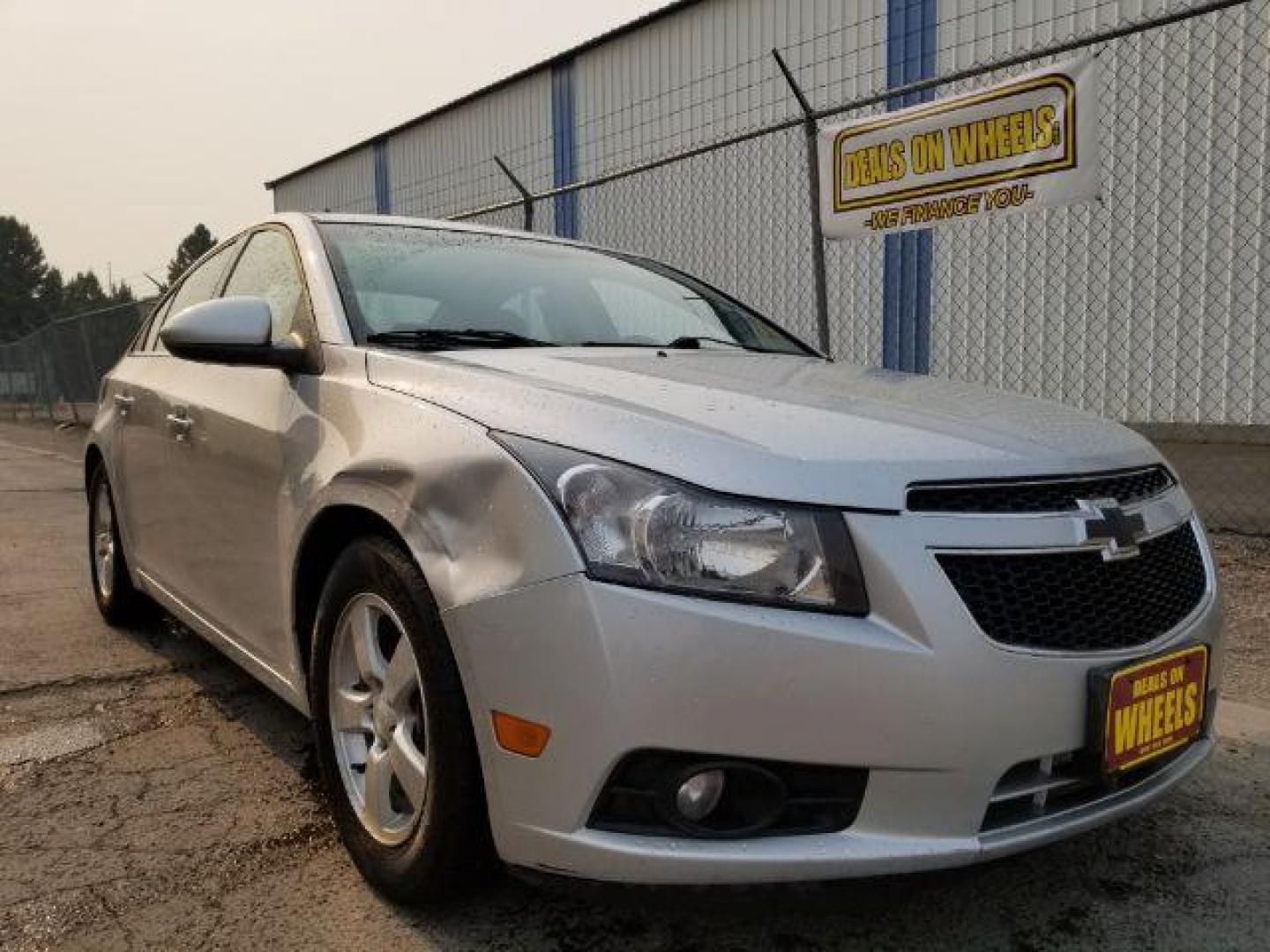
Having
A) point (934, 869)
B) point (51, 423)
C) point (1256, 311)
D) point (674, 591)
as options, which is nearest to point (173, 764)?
point (674, 591)

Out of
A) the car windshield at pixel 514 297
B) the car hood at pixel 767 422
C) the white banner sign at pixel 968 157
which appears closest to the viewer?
the car hood at pixel 767 422

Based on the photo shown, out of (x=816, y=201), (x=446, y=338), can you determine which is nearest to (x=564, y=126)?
(x=816, y=201)

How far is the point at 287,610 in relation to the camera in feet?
7.82

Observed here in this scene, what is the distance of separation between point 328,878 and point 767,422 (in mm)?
1320

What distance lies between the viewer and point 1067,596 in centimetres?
170

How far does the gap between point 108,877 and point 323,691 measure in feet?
1.90

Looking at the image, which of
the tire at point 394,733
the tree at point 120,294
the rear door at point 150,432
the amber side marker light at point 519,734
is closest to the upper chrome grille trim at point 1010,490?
the amber side marker light at point 519,734

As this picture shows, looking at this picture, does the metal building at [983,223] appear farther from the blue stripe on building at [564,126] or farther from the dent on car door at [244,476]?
the dent on car door at [244,476]

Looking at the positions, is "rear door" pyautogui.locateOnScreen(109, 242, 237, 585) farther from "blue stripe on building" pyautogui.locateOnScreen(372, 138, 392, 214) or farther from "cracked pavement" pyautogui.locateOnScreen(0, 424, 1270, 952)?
"blue stripe on building" pyautogui.locateOnScreen(372, 138, 392, 214)

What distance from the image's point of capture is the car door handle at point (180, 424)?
298 centimetres

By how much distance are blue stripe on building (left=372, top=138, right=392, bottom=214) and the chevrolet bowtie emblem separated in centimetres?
1551

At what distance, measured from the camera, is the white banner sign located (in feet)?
14.8

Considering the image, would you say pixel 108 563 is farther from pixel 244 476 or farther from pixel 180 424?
pixel 244 476

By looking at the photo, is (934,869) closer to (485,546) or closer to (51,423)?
(485,546)
